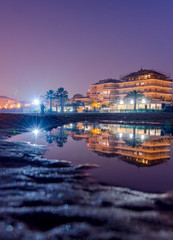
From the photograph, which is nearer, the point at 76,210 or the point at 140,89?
the point at 76,210

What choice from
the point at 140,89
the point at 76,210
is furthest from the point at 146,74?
the point at 76,210

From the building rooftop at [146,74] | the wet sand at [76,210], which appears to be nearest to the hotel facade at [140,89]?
the building rooftop at [146,74]

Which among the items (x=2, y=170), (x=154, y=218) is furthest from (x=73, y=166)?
(x=154, y=218)

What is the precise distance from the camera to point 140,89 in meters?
84.8

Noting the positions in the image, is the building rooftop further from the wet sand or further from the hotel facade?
the wet sand

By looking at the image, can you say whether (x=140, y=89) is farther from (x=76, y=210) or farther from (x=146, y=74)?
(x=76, y=210)

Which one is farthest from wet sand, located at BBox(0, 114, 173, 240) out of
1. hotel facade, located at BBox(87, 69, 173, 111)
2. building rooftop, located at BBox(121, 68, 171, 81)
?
building rooftop, located at BBox(121, 68, 171, 81)

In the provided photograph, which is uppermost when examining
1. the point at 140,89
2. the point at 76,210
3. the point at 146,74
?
the point at 146,74

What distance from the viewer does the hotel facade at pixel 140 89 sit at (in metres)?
80.6

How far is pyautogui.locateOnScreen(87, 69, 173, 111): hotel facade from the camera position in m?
80.6

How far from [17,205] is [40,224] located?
79 centimetres

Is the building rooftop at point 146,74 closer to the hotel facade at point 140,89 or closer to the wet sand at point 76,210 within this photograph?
the hotel facade at point 140,89

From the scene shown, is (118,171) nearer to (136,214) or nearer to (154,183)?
(154,183)

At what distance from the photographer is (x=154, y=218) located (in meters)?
2.89
